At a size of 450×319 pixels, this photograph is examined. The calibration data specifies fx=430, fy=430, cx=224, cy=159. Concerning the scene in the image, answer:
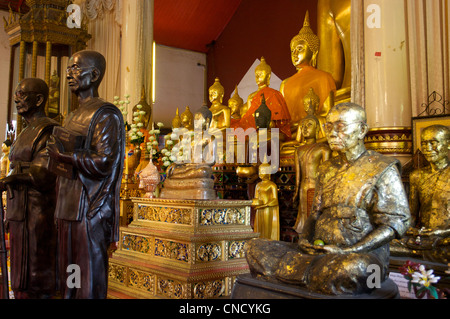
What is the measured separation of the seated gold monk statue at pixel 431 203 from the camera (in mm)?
2342

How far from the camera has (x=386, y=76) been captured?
133 inches

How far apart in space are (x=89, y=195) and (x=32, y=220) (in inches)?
25.8

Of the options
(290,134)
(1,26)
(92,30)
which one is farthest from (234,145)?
(1,26)

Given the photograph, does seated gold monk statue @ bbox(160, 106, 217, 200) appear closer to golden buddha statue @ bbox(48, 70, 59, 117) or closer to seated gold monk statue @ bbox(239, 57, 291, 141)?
seated gold monk statue @ bbox(239, 57, 291, 141)

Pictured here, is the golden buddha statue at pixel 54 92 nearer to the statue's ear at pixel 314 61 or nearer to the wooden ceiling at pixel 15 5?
the wooden ceiling at pixel 15 5

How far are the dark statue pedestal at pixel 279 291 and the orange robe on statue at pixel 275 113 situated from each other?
3.18 metres

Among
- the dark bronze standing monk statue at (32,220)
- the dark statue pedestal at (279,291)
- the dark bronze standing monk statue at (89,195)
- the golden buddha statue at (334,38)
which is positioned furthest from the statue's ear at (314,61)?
the dark statue pedestal at (279,291)

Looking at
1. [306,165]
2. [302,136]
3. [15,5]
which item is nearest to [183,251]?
[306,165]

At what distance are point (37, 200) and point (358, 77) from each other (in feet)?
8.70

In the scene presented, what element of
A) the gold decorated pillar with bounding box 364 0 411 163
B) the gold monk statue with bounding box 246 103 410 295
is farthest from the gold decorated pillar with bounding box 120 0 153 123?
the gold monk statue with bounding box 246 103 410 295

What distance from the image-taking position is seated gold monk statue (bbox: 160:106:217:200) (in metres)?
3.04

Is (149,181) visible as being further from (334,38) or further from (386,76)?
(334,38)

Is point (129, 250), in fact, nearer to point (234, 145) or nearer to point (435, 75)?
point (234, 145)

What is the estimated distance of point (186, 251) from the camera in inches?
108
